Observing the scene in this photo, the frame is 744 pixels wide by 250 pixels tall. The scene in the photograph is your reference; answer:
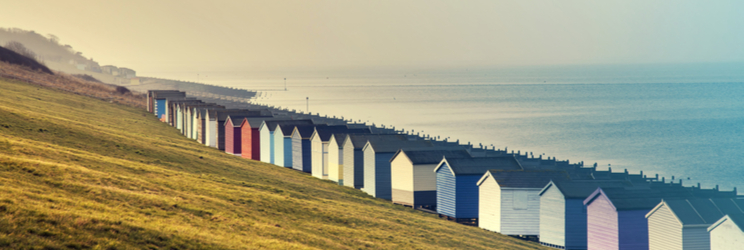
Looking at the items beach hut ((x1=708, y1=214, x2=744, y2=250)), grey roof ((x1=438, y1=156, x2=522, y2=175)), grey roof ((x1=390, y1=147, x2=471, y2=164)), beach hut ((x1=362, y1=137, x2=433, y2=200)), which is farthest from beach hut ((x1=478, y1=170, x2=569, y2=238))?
beach hut ((x1=362, y1=137, x2=433, y2=200))

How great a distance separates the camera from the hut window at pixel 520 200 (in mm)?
38938

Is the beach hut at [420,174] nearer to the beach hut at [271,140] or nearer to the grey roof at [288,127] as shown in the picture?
the grey roof at [288,127]

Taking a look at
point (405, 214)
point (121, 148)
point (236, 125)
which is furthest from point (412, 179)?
point (236, 125)

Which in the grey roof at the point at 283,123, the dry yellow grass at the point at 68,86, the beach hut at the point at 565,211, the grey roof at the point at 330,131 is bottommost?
the beach hut at the point at 565,211

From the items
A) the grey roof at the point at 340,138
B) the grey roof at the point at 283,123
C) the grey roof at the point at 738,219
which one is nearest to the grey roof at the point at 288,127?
the grey roof at the point at 283,123

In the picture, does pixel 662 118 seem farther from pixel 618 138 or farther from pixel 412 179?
pixel 412 179

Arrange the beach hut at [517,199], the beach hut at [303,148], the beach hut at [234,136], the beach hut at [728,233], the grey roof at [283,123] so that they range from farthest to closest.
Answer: the beach hut at [234,136] < the grey roof at [283,123] < the beach hut at [303,148] < the beach hut at [517,199] < the beach hut at [728,233]

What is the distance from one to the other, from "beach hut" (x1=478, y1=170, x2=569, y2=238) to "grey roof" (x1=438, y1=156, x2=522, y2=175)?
2500mm

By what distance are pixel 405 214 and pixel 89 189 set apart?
20.9 meters

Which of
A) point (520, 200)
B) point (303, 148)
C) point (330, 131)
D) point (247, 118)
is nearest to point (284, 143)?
point (303, 148)

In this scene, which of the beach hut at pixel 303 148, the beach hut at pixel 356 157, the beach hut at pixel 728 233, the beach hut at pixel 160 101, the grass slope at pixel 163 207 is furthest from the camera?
the beach hut at pixel 160 101

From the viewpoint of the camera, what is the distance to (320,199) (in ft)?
135

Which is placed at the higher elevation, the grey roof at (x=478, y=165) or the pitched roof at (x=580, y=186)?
the grey roof at (x=478, y=165)

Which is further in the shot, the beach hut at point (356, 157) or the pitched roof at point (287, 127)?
the pitched roof at point (287, 127)
